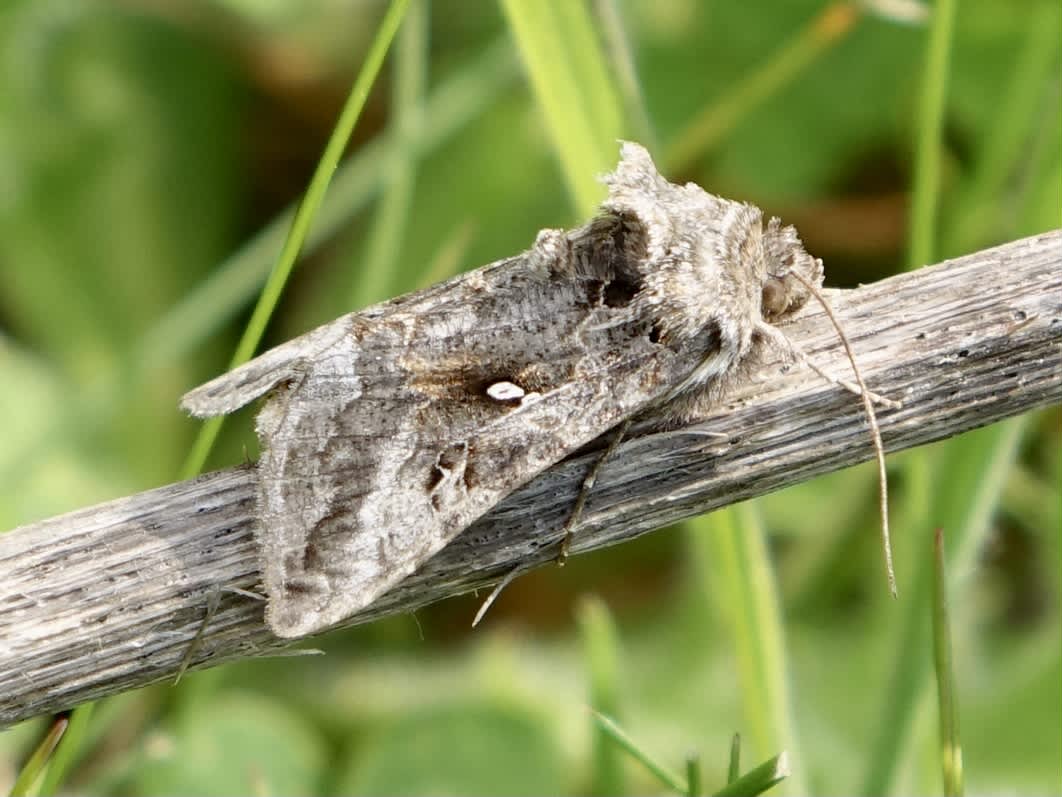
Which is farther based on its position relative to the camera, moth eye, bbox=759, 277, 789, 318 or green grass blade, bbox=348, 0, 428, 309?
green grass blade, bbox=348, 0, 428, 309

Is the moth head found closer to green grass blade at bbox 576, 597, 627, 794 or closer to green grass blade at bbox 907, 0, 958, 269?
green grass blade at bbox 907, 0, 958, 269

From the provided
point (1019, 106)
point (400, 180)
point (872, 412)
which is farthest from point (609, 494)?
point (1019, 106)

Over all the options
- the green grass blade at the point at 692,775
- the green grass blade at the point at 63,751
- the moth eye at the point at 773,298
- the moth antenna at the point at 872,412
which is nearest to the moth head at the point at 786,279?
the moth eye at the point at 773,298

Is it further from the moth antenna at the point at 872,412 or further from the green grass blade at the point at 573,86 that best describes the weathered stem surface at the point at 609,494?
the green grass blade at the point at 573,86

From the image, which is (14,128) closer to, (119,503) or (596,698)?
(119,503)

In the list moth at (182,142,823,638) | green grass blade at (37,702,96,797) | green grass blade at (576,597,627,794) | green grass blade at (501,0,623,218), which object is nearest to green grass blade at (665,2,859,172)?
green grass blade at (501,0,623,218)

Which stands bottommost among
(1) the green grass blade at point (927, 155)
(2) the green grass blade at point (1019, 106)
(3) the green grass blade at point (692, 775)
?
(3) the green grass blade at point (692, 775)
